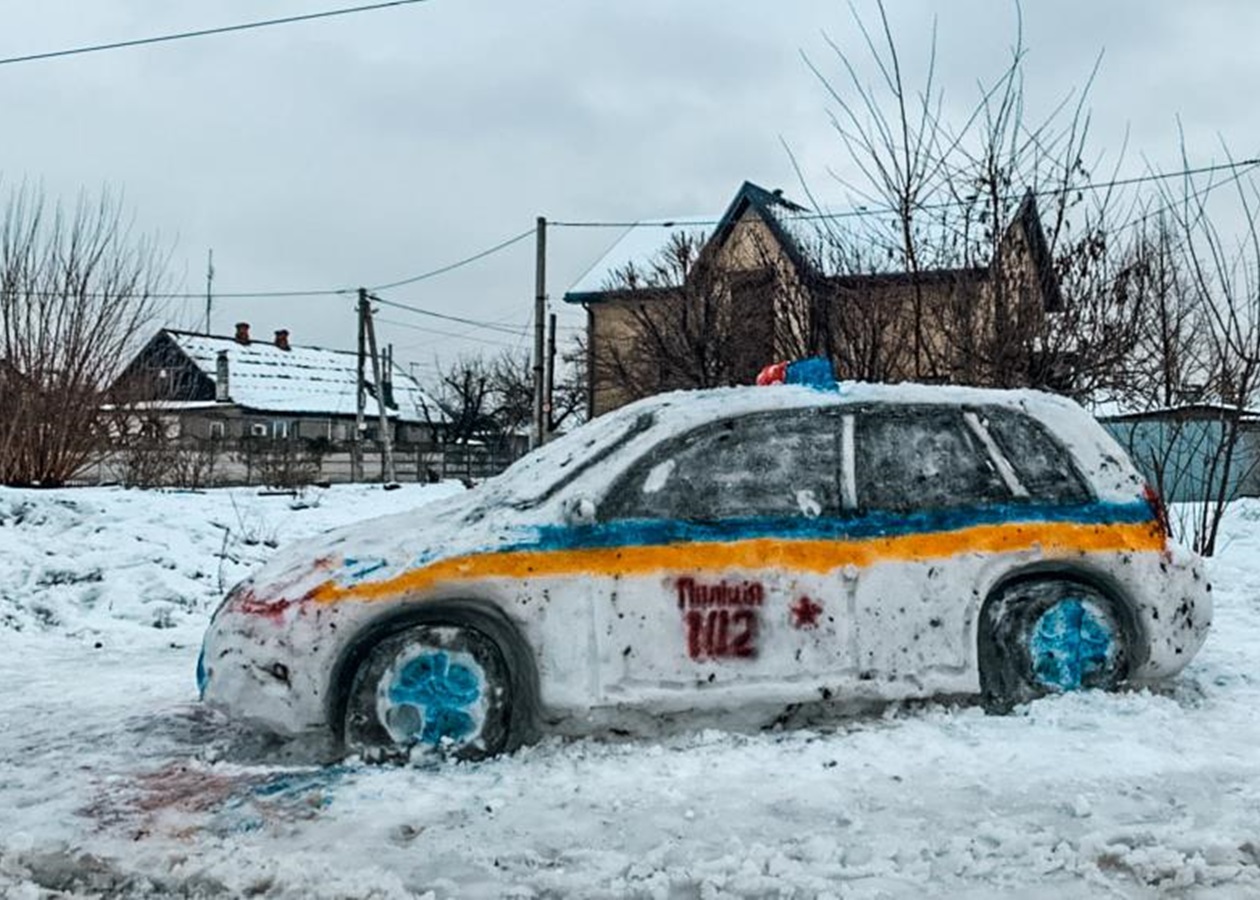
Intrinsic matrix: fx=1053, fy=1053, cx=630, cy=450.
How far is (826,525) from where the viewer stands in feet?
14.7

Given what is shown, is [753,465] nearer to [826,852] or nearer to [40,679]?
[826,852]

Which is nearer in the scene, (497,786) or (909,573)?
(497,786)

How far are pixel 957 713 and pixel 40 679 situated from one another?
16.1ft

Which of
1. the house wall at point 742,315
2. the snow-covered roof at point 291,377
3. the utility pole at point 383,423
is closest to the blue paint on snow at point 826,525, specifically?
the house wall at point 742,315

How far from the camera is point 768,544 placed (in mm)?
4402

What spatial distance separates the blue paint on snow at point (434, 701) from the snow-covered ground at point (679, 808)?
168mm

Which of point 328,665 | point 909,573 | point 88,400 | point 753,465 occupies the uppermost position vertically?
point 88,400

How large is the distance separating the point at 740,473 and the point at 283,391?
46.9m

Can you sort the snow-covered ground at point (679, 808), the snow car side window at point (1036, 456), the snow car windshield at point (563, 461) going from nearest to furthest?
the snow-covered ground at point (679, 808) → the snow car windshield at point (563, 461) → the snow car side window at point (1036, 456)

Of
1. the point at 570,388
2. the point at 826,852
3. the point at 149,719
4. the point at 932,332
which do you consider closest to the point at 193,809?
the point at 149,719

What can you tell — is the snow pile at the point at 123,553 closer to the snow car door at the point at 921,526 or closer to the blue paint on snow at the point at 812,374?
the blue paint on snow at the point at 812,374

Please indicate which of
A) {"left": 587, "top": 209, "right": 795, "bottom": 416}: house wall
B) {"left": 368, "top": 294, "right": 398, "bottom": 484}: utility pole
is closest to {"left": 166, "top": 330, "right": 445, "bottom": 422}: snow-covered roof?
{"left": 368, "top": 294, "right": 398, "bottom": 484}: utility pole

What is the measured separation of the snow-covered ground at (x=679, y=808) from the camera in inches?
122

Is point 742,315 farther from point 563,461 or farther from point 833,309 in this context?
point 563,461
